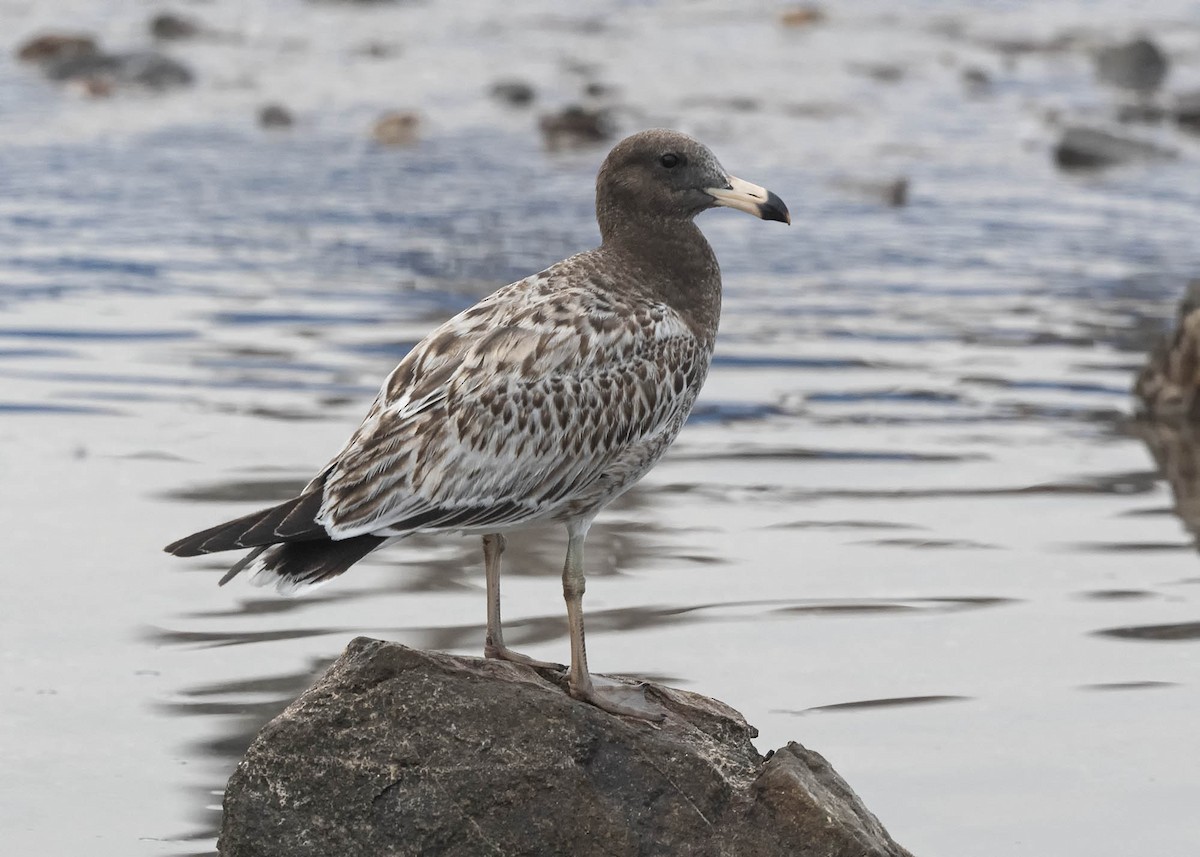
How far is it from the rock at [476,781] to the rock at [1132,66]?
2278cm

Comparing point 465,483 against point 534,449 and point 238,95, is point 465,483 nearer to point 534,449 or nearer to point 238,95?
point 534,449

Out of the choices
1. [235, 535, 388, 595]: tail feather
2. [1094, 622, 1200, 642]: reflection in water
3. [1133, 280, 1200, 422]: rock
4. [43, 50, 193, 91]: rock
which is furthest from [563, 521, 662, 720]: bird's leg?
[43, 50, 193, 91]: rock

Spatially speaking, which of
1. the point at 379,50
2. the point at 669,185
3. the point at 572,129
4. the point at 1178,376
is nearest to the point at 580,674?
the point at 669,185

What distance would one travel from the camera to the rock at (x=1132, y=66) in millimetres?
27531

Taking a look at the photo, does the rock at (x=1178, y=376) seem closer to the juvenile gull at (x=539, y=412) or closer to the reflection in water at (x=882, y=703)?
the reflection in water at (x=882, y=703)

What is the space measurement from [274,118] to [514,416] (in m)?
18.0

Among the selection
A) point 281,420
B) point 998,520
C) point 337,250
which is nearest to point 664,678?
point 998,520

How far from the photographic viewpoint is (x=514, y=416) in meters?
6.63

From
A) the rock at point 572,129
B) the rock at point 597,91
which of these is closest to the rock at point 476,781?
the rock at point 572,129

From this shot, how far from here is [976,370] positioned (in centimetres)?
1375

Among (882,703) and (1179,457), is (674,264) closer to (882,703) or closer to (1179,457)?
(882,703)

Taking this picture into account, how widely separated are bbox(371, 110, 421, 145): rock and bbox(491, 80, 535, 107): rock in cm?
243

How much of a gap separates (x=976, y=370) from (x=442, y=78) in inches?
586

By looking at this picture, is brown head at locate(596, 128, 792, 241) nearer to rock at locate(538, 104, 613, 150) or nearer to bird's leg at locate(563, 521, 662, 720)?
bird's leg at locate(563, 521, 662, 720)
